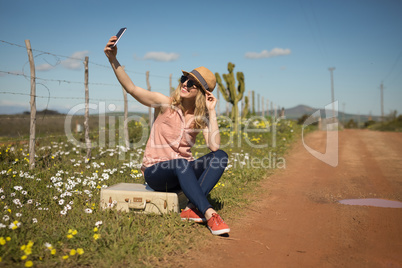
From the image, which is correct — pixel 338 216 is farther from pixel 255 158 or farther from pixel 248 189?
pixel 255 158

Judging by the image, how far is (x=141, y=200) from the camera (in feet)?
11.6

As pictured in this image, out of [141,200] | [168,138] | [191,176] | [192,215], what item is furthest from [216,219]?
[168,138]

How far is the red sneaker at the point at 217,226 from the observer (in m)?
3.23

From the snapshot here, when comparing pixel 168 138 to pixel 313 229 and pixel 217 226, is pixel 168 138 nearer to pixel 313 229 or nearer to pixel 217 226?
pixel 217 226

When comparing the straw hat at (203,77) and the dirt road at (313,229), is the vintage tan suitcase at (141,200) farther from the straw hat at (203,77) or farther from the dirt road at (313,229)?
the straw hat at (203,77)

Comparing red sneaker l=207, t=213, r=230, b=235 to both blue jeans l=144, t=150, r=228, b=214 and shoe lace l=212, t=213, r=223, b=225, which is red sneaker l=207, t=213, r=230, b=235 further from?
blue jeans l=144, t=150, r=228, b=214

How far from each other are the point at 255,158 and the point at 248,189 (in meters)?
2.64

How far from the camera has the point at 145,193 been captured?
354 centimetres

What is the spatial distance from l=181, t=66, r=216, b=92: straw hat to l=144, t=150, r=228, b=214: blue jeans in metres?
0.72

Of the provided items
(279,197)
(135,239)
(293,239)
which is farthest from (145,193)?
(279,197)

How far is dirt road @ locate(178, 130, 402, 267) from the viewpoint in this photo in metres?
2.79

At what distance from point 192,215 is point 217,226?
36 centimetres

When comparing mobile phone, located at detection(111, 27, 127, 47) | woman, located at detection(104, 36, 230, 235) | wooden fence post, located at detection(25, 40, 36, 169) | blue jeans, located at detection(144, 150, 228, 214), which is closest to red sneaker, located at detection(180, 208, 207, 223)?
woman, located at detection(104, 36, 230, 235)

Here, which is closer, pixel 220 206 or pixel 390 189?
pixel 220 206
